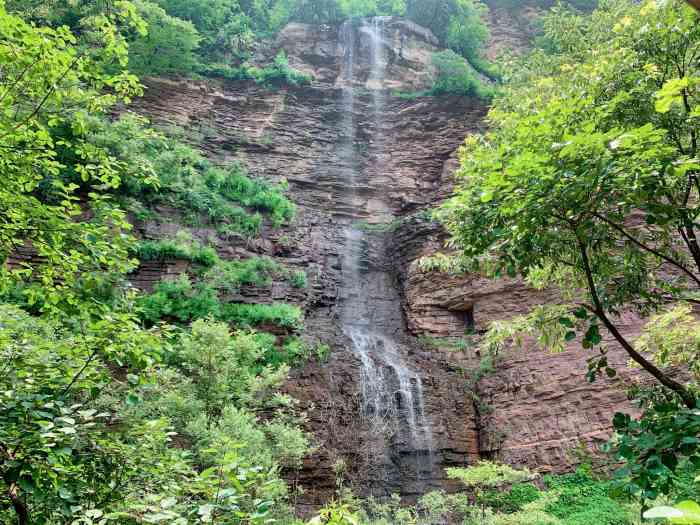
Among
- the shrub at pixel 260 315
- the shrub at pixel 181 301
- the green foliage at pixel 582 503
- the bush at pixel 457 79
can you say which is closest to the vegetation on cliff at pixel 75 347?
the green foliage at pixel 582 503

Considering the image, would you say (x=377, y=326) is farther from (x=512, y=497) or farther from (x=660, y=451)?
(x=660, y=451)

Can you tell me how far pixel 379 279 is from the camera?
846 inches

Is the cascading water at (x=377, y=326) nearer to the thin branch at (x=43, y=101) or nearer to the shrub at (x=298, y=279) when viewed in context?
the shrub at (x=298, y=279)

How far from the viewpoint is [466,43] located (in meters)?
31.6

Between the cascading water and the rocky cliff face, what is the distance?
0.19ft

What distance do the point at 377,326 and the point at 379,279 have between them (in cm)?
265

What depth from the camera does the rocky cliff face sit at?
13.6 m

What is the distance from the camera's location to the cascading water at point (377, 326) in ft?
45.3

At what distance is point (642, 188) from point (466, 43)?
102 ft

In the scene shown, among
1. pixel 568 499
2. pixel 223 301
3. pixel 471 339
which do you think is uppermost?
pixel 223 301

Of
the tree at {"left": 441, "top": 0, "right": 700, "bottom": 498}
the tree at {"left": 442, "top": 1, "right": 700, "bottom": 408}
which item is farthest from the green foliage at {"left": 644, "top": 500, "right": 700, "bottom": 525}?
the tree at {"left": 442, "top": 1, "right": 700, "bottom": 408}

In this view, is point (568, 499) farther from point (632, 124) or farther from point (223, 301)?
point (223, 301)

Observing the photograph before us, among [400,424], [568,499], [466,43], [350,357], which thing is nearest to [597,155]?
[568,499]

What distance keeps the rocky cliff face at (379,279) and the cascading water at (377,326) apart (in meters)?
0.06
